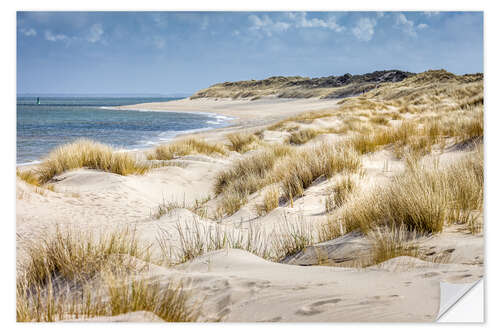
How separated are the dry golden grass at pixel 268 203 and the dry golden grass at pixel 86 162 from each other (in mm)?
2746

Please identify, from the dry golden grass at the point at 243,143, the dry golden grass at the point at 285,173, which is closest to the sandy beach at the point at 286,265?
the dry golden grass at the point at 285,173

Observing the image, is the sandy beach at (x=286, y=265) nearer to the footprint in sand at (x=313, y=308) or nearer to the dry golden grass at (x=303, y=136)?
the footprint in sand at (x=313, y=308)

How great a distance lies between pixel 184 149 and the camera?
9023mm

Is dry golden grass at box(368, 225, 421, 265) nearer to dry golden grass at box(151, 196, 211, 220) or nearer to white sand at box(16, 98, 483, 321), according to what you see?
white sand at box(16, 98, 483, 321)

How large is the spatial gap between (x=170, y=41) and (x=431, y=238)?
339 centimetres

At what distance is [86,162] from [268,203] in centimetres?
366

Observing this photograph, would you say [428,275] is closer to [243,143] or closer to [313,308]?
[313,308]

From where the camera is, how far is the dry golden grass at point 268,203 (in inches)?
176

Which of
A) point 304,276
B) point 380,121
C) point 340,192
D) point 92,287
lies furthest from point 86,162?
point 380,121

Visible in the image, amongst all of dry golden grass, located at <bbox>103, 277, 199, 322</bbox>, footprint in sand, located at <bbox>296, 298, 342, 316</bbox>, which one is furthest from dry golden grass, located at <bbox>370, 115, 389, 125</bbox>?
dry golden grass, located at <bbox>103, 277, 199, 322</bbox>

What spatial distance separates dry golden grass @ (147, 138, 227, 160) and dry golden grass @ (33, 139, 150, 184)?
1.87 metres
